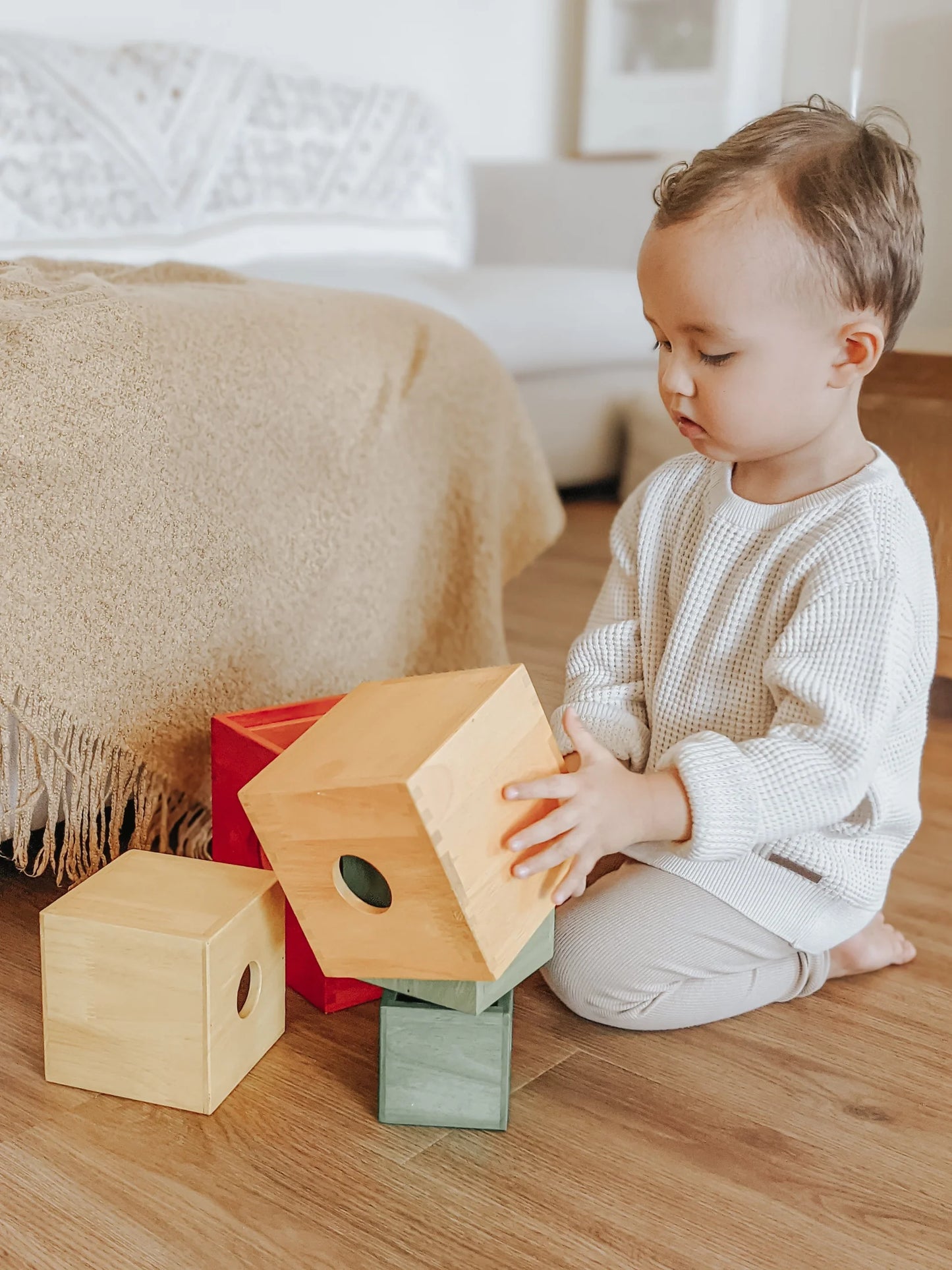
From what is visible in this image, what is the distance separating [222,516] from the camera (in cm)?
105

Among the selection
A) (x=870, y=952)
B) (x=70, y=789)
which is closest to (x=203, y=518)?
(x=70, y=789)

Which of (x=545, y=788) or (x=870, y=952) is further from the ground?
(x=545, y=788)

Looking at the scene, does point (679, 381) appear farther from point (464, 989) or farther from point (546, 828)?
point (464, 989)

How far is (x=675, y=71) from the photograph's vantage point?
3.54 meters

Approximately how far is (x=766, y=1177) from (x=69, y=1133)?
0.42 metres

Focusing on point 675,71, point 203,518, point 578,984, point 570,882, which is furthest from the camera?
point 675,71

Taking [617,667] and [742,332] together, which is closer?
[742,332]

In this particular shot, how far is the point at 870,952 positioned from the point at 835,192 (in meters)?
0.56

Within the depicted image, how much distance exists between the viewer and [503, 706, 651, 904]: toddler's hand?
76 centimetres

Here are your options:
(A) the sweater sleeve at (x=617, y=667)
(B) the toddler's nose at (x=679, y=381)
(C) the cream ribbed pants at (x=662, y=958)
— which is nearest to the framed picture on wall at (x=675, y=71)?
(A) the sweater sleeve at (x=617, y=667)

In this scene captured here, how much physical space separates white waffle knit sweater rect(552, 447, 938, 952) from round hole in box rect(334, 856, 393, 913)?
193 mm

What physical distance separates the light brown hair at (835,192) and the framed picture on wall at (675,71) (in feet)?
9.02

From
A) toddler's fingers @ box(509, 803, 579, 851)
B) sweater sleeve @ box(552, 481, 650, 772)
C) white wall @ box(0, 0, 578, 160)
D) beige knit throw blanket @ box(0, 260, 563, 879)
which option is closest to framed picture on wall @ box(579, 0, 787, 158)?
white wall @ box(0, 0, 578, 160)

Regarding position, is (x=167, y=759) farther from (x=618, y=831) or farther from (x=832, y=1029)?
(x=832, y=1029)
